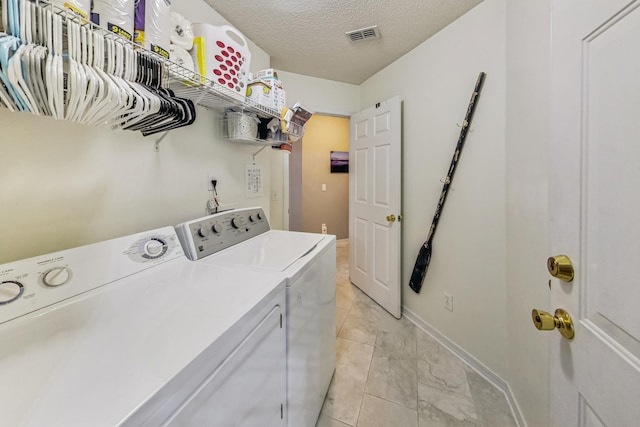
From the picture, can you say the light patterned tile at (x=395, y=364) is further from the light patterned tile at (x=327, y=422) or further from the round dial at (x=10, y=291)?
the round dial at (x=10, y=291)

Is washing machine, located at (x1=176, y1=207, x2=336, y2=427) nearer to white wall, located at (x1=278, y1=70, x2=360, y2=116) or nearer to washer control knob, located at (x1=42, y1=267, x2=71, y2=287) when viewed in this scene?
washer control knob, located at (x1=42, y1=267, x2=71, y2=287)

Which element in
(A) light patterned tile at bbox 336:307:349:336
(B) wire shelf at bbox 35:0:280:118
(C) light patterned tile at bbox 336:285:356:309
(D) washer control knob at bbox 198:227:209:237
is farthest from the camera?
(C) light patterned tile at bbox 336:285:356:309

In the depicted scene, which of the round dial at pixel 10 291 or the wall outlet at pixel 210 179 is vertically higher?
the wall outlet at pixel 210 179

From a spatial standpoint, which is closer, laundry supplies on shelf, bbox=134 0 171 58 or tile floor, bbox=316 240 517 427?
laundry supplies on shelf, bbox=134 0 171 58

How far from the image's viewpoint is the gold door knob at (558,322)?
0.59 meters

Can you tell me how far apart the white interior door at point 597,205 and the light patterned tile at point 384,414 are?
905 millimetres

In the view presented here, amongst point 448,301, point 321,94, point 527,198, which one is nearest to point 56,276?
point 527,198

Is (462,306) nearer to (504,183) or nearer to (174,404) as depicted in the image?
(504,183)

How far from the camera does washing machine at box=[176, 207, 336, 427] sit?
981 millimetres

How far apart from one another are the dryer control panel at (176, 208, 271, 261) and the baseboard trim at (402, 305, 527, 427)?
1606 millimetres

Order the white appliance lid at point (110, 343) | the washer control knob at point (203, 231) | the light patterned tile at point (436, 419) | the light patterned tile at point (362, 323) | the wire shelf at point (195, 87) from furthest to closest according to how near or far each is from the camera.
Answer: the light patterned tile at point (362, 323) < the light patterned tile at point (436, 419) < the washer control knob at point (203, 231) < the wire shelf at point (195, 87) < the white appliance lid at point (110, 343)

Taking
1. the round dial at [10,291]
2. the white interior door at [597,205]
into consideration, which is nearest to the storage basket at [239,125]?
the round dial at [10,291]

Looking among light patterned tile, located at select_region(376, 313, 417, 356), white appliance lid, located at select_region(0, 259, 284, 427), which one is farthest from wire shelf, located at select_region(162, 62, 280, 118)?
light patterned tile, located at select_region(376, 313, 417, 356)

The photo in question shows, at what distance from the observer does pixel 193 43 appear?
122 centimetres
